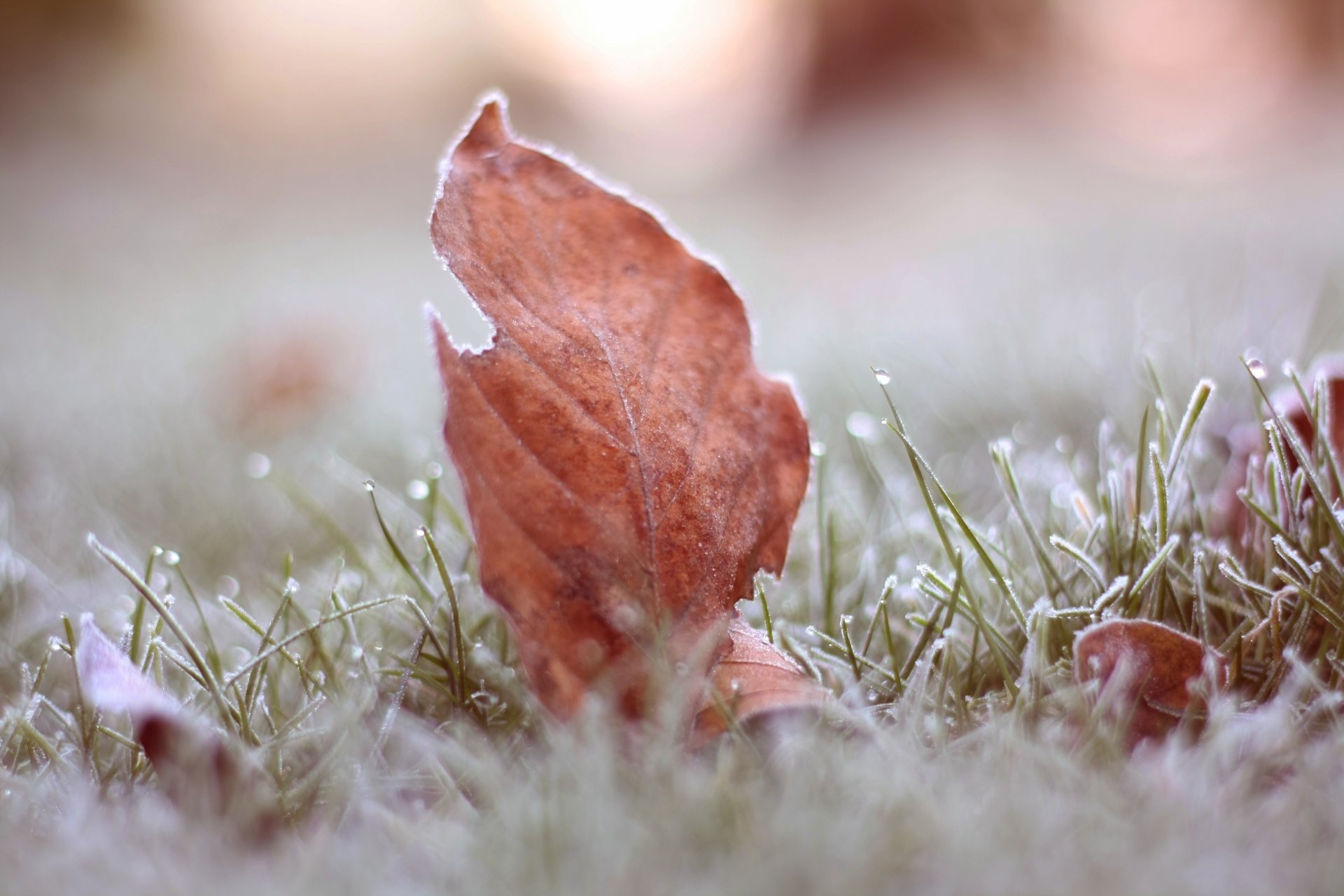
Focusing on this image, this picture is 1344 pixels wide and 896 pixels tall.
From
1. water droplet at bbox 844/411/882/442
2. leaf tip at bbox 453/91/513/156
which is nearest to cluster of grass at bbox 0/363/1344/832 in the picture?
leaf tip at bbox 453/91/513/156

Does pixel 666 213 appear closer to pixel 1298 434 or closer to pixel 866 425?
pixel 866 425

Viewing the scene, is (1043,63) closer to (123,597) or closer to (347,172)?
(347,172)

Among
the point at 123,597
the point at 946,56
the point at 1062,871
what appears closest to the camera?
the point at 1062,871

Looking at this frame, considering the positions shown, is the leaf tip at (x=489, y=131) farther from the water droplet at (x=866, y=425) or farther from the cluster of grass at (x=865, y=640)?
the water droplet at (x=866, y=425)

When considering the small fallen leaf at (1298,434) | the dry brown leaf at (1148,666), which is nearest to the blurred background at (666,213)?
the small fallen leaf at (1298,434)

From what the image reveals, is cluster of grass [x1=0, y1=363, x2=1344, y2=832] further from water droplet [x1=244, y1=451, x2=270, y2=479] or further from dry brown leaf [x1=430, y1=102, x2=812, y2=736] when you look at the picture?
water droplet [x1=244, y1=451, x2=270, y2=479]

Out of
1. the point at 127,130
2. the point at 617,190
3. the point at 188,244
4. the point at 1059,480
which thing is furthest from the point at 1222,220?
the point at 127,130
